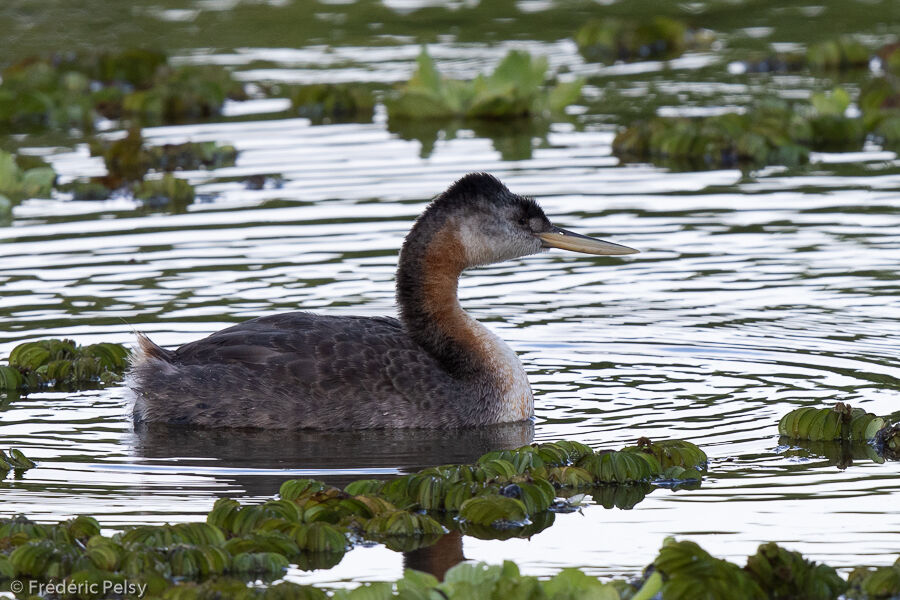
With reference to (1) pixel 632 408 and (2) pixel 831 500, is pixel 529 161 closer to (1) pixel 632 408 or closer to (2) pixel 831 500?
(1) pixel 632 408

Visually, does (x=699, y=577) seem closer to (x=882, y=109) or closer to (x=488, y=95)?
(x=882, y=109)

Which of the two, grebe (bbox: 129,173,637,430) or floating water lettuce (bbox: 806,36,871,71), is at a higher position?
floating water lettuce (bbox: 806,36,871,71)

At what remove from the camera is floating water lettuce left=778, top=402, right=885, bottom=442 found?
9.10m

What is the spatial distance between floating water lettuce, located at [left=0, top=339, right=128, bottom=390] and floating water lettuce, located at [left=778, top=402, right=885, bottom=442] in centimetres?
476

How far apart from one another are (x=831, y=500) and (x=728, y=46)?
16412mm

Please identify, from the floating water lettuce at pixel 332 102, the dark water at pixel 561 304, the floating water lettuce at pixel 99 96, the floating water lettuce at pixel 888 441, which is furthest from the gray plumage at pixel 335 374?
the floating water lettuce at pixel 99 96

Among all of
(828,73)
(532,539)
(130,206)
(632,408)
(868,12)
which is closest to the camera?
(532,539)

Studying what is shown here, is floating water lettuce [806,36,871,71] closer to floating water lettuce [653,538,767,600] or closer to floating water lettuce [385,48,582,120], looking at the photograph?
floating water lettuce [385,48,582,120]

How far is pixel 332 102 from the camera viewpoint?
20266 millimetres

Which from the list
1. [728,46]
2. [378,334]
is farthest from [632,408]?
[728,46]

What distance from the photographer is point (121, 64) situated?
899 inches

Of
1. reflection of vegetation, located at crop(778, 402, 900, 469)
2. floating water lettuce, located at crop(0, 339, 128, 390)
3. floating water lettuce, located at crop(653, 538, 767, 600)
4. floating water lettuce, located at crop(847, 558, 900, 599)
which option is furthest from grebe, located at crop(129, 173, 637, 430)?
floating water lettuce, located at crop(847, 558, 900, 599)

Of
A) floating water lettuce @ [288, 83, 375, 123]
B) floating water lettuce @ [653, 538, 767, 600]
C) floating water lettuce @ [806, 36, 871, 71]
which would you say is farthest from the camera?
floating water lettuce @ [806, 36, 871, 71]

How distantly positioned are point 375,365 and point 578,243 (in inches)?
71.0
